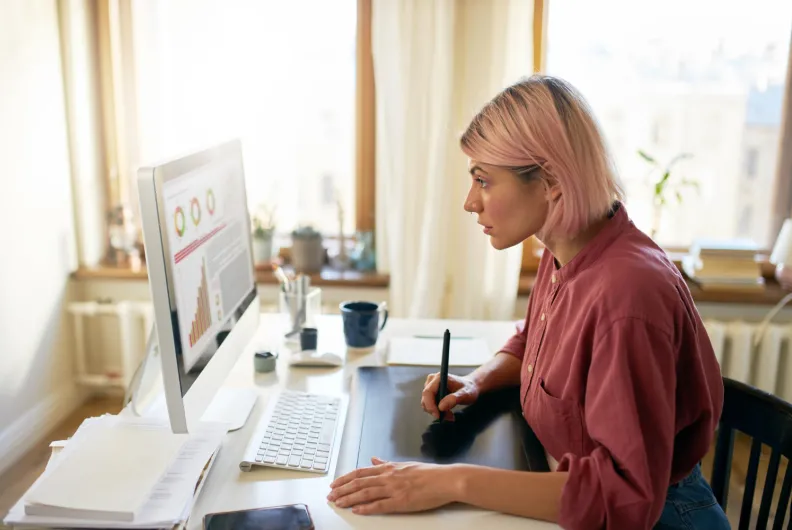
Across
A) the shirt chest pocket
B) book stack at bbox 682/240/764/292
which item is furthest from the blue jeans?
book stack at bbox 682/240/764/292

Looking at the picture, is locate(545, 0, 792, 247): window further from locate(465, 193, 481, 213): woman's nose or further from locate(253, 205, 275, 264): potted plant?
locate(465, 193, 481, 213): woman's nose

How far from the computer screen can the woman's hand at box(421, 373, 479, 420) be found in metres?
0.38

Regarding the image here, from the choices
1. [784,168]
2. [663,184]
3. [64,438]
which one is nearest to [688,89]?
[663,184]

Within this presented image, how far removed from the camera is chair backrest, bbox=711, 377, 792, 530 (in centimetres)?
124

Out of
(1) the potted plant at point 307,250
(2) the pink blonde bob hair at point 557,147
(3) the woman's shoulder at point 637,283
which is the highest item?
(2) the pink blonde bob hair at point 557,147

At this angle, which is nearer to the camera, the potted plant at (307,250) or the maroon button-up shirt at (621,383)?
the maroon button-up shirt at (621,383)

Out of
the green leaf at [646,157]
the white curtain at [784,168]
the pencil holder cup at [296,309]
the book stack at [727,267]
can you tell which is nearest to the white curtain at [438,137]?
the green leaf at [646,157]

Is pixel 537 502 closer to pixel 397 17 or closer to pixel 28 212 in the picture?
pixel 397 17

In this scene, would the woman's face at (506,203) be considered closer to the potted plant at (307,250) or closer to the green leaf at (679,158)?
the potted plant at (307,250)

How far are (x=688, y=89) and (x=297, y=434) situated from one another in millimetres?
2183

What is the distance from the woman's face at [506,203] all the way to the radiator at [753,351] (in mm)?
1699

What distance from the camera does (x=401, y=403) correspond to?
57.5 inches

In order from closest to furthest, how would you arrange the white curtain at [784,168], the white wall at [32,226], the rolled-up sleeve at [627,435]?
the rolled-up sleeve at [627,435]
the white wall at [32,226]
the white curtain at [784,168]

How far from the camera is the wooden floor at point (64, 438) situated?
244cm
